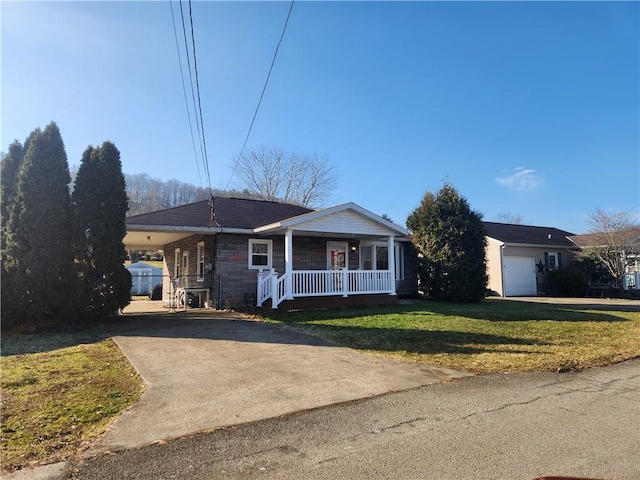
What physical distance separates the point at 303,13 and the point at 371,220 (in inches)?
313

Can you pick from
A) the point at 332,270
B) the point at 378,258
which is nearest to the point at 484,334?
Answer: the point at 332,270

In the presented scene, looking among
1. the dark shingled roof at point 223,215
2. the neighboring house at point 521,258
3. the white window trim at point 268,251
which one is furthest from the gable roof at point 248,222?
the neighboring house at point 521,258

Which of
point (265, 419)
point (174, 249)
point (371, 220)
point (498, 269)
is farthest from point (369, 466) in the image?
point (498, 269)

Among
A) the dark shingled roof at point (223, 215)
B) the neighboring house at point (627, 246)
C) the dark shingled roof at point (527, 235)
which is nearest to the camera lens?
the dark shingled roof at point (223, 215)

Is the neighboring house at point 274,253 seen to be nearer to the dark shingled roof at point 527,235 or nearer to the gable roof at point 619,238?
the dark shingled roof at point 527,235

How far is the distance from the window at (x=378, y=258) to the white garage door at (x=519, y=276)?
6.29 m

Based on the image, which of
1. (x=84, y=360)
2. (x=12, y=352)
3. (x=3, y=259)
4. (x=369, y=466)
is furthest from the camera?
(x=3, y=259)

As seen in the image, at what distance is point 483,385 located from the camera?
5359mm

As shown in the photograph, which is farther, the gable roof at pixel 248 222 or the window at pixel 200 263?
the window at pixel 200 263

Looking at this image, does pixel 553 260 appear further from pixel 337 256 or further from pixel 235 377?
pixel 235 377

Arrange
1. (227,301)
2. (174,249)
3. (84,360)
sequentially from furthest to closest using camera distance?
(174,249)
(227,301)
(84,360)

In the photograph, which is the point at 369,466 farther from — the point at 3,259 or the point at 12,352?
the point at 3,259

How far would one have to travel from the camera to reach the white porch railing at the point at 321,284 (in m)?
13.1

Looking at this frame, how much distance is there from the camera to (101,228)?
10984mm
